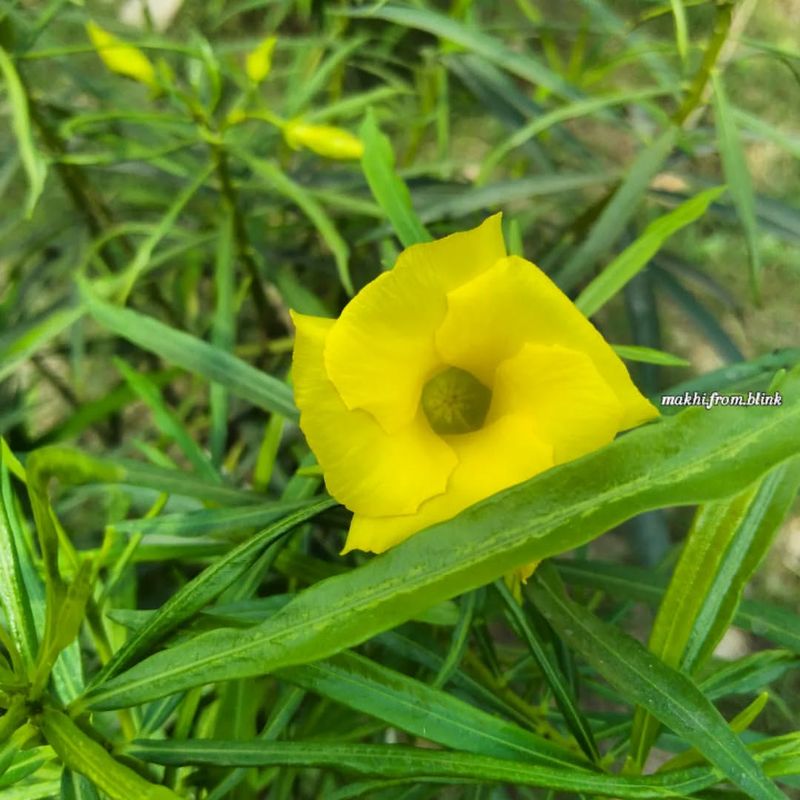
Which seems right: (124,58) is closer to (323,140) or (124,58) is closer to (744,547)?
(323,140)

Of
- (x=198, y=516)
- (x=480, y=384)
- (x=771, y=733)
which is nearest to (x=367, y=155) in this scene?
(x=480, y=384)

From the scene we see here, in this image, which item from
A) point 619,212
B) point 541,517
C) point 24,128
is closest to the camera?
point 541,517

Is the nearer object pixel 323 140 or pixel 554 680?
pixel 554 680

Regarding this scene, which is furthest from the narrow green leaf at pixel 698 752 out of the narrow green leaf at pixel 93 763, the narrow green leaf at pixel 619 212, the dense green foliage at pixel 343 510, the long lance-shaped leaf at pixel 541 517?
the narrow green leaf at pixel 619 212

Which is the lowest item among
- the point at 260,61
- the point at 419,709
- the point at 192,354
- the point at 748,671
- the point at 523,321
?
the point at 748,671

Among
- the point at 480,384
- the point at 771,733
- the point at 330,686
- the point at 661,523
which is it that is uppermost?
the point at 480,384

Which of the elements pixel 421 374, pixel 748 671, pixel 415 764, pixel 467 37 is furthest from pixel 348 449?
pixel 467 37

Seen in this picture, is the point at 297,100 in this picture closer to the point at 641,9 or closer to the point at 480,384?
the point at 480,384

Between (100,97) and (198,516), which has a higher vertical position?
(100,97)
